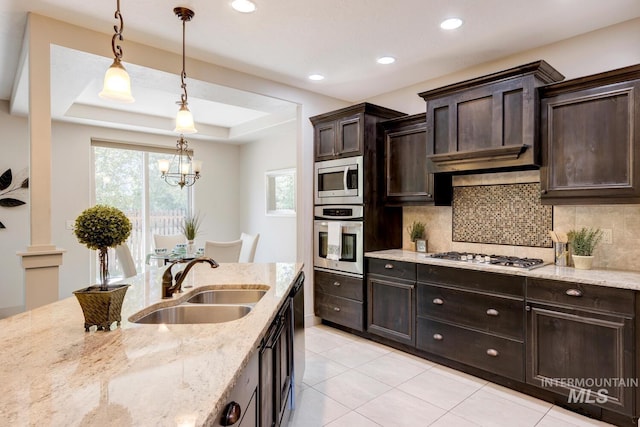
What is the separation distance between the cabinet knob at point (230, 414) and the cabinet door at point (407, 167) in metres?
2.85

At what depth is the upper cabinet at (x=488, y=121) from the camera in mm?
2684

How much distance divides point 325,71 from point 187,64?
1302mm

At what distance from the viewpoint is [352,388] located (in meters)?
2.76

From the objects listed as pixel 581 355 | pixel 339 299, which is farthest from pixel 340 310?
pixel 581 355

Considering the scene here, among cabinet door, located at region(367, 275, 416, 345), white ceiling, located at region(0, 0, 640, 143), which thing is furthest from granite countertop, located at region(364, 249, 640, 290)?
white ceiling, located at region(0, 0, 640, 143)

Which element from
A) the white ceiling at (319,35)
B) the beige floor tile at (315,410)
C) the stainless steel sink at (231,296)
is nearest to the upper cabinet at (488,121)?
the white ceiling at (319,35)

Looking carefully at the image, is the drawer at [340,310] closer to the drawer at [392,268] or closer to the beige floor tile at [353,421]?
the drawer at [392,268]

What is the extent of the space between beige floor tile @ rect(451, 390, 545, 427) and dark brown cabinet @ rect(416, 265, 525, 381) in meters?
0.22

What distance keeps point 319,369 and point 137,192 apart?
4.54 m

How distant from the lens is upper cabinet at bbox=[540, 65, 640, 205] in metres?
2.36

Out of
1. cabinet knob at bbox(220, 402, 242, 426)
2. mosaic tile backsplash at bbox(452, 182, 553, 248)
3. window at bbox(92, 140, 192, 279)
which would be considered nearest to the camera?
cabinet knob at bbox(220, 402, 242, 426)

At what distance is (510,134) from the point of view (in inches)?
109

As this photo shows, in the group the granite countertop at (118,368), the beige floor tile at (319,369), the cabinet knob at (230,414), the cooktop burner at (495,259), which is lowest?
the beige floor tile at (319,369)

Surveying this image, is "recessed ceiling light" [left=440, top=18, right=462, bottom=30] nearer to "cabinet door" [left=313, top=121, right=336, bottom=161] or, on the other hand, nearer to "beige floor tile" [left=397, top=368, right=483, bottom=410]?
"cabinet door" [left=313, top=121, right=336, bottom=161]
